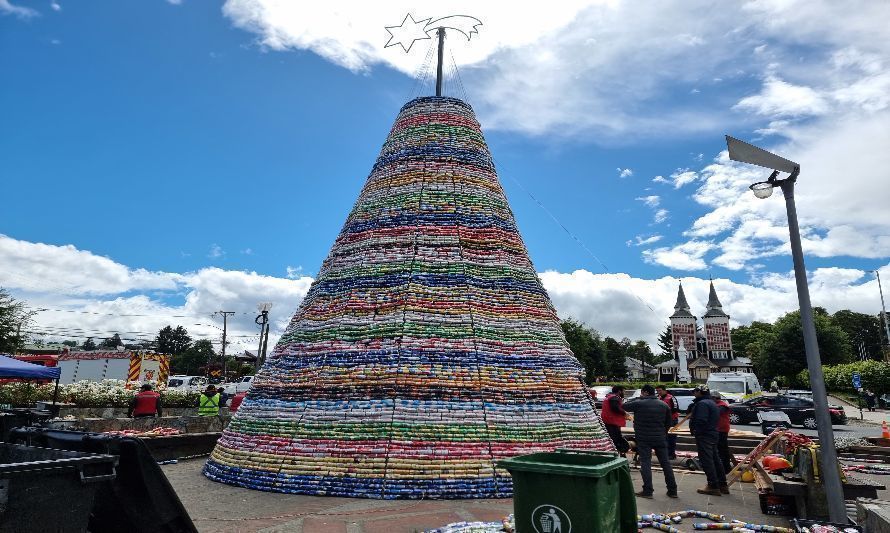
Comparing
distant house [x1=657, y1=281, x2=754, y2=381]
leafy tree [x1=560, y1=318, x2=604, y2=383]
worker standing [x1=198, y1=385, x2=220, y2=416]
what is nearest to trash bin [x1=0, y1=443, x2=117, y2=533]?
worker standing [x1=198, y1=385, x2=220, y2=416]

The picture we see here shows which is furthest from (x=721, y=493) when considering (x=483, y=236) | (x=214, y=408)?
(x=214, y=408)

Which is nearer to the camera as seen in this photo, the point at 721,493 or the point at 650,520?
the point at 650,520

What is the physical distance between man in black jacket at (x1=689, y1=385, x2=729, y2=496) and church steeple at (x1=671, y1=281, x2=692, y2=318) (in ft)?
272

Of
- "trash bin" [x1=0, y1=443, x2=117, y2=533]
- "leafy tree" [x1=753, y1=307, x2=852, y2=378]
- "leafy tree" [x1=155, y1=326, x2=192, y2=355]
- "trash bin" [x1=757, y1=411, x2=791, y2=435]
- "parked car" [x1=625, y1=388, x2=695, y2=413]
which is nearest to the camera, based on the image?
"trash bin" [x1=0, y1=443, x2=117, y2=533]

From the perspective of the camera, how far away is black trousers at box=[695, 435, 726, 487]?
764cm

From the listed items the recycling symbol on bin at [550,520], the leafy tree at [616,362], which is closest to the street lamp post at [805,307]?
the recycling symbol on bin at [550,520]

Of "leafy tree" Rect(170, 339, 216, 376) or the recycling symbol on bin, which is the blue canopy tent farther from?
"leafy tree" Rect(170, 339, 216, 376)

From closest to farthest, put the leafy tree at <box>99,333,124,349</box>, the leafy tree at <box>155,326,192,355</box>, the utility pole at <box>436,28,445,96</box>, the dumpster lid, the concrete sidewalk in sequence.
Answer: the dumpster lid < the concrete sidewalk < the utility pole at <box>436,28,445,96</box> < the leafy tree at <box>99,333,124,349</box> < the leafy tree at <box>155,326,192,355</box>

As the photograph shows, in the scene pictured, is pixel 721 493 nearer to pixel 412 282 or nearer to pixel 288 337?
pixel 412 282

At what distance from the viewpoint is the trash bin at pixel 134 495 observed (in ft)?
10.4

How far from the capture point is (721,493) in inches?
302

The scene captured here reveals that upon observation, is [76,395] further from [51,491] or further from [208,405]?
[51,491]

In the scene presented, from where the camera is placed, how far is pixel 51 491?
9.15 ft

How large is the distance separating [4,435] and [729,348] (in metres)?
89.4
